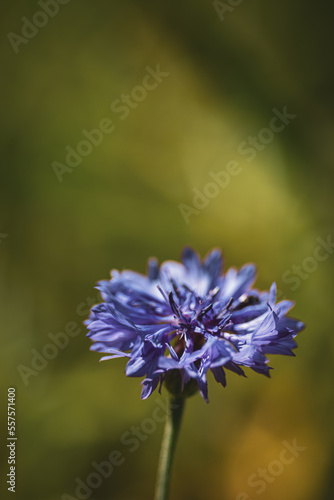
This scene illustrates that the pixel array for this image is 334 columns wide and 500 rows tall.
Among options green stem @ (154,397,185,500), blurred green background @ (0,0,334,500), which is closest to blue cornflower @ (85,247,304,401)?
green stem @ (154,397,185,500)

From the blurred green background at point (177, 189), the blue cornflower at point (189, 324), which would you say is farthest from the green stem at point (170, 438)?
the blurred green background at point (177, 189)

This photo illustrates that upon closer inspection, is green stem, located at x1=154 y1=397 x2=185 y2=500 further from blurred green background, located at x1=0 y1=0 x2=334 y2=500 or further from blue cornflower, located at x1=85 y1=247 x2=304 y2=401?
blurred green background, located at x1=0 y1=0 x2=334 y2=500

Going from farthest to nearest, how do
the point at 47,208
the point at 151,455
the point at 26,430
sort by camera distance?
the point at 47,208 → the point at 151,455 → the point at 26,430

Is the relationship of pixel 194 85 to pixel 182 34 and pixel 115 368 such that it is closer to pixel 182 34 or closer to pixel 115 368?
pixel 182 34

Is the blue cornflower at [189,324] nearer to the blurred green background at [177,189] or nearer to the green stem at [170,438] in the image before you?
the green stem at [170,438]

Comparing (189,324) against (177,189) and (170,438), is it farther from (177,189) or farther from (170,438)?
(177,189)

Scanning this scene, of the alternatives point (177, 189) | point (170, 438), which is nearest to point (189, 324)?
point (170, 438)

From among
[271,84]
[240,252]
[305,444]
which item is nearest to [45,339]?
[240,252]
